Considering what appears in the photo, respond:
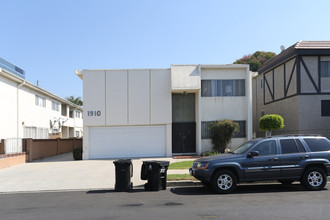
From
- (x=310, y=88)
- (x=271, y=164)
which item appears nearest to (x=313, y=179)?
(x=271, y=164)

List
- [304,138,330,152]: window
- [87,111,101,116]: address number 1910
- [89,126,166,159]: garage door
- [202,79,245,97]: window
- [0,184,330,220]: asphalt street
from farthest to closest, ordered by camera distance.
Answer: [202,79,245,97]: window, [89,126,166,159]: garage door, [87,111,101,116]: address number 1910, [304,138,330,152]: window, [0,184,330,220]: asphalt street

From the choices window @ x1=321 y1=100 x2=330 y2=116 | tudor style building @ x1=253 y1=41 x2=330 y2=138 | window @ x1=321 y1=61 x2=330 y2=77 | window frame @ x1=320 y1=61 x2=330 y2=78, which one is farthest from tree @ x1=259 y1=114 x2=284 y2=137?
window @ x1=321 y1=61 x2=330 y2=77

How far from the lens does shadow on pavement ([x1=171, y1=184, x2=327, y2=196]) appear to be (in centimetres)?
877

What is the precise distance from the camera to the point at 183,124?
68.4 ft

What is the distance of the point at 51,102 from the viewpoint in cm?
3123

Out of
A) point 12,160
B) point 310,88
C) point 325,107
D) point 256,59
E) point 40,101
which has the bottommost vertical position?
point 12,160

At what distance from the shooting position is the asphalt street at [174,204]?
6.32m

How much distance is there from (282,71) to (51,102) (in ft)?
76.3

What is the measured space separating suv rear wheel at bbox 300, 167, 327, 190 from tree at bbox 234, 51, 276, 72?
3832 cm

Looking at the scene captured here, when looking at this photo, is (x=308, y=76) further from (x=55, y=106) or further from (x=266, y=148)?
(x=55, y=106)

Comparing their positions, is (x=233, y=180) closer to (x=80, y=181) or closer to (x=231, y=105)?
(x=80, y=181)

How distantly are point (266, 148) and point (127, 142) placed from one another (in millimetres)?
12608

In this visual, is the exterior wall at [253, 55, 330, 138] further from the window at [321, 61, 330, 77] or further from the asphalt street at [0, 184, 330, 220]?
the asphalt street at [0, 184, 330, 220]

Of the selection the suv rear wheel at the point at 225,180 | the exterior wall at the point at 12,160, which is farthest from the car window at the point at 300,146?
the exterior wall at the point at 12,160
